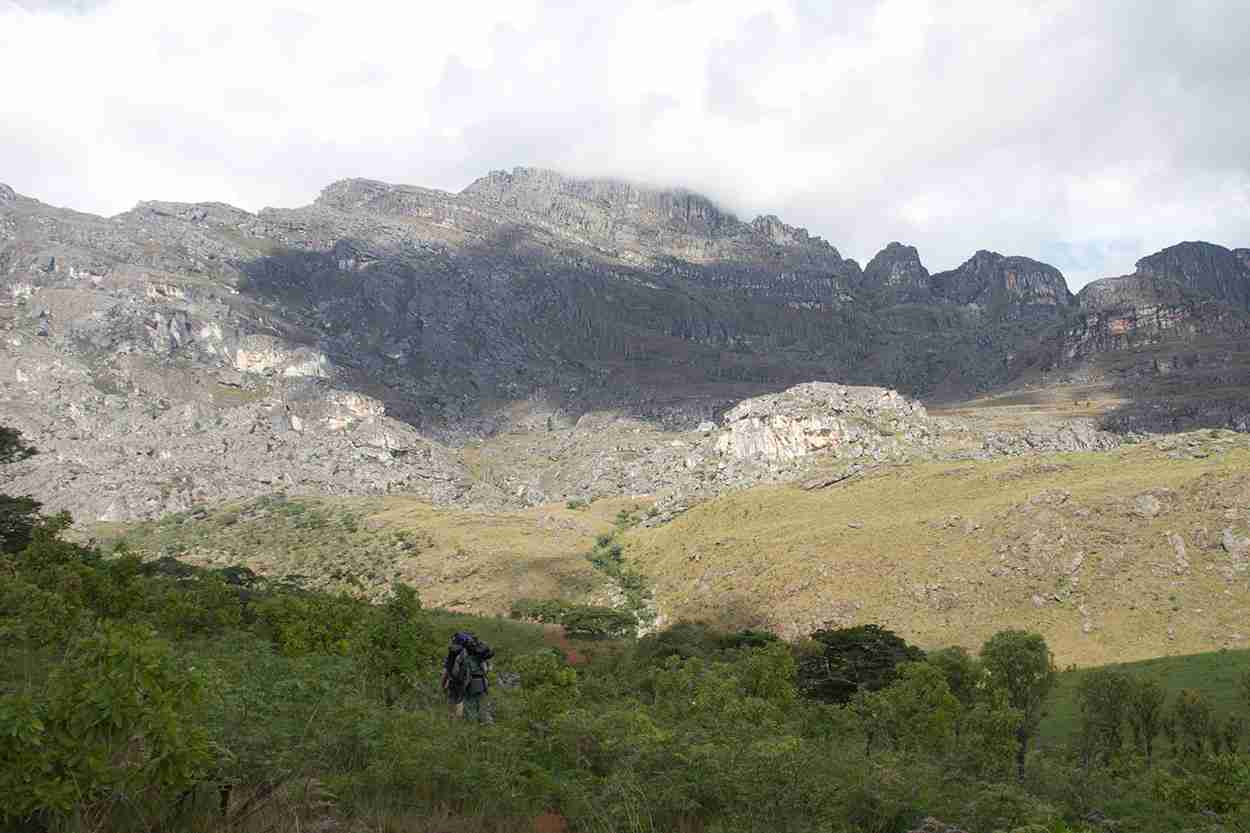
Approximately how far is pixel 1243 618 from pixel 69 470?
17487 cm

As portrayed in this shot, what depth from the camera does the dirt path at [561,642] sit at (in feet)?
190

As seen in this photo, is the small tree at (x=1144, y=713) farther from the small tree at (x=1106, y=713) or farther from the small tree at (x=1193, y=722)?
the small tree at (x=1193, y=722)

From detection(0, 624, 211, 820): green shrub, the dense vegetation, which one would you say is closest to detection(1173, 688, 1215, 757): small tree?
the dense vegetation

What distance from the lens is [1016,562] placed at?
2923 inches

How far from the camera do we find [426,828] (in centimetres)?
771

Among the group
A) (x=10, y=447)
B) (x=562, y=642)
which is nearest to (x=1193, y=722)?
(x=562, y=642)

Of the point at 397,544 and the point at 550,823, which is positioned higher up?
the point at 397,544

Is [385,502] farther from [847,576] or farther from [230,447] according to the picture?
[847,576]

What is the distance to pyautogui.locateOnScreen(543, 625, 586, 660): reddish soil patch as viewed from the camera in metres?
57.8


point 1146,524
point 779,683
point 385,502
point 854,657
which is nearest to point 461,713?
point 779,683

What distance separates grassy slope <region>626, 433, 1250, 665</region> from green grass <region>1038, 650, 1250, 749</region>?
3.41 metres

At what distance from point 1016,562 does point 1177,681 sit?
2381 centimetres

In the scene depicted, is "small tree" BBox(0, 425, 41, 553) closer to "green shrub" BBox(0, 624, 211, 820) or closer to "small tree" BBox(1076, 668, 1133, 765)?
"green shrub" BBox(0, 624, 211, 820)

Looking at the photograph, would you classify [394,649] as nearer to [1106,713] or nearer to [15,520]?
[15,520]
